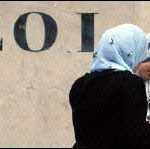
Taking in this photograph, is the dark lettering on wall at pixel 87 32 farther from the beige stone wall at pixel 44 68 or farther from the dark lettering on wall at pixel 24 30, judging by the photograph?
the dark lettering on wall at pixel 24 30

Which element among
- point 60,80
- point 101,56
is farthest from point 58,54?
point 101,56

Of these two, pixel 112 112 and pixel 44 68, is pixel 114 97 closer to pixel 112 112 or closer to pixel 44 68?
pixel 112 112

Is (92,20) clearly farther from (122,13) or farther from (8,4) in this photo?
(8,4)

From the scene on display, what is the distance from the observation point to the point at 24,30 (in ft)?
18.5

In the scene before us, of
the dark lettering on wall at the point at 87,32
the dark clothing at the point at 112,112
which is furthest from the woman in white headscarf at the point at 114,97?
the dark lettering on wall at the point at 87,32

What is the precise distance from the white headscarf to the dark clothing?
45 millimetres

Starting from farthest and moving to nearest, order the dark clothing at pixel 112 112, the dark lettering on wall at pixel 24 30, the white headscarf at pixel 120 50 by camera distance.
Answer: the dark lettering on wall at pixel 24 30
the white headscarf at pixel 120 50
the dark clothing at pixel 112 112

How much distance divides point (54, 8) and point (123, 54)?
2.52 meters

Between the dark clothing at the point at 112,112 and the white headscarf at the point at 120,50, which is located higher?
the white headscarf at the point at 120,50

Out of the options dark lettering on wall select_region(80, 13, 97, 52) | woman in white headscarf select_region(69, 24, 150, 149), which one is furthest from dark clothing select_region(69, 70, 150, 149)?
dark lettering on wall select_region(80, 13, 97, 52)

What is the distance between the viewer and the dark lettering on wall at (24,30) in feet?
18.5

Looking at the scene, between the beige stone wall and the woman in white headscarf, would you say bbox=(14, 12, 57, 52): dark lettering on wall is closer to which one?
the beige stone wall

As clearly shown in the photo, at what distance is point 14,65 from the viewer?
571 centimetres

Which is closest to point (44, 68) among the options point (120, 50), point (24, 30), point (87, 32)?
point (24, 30)
